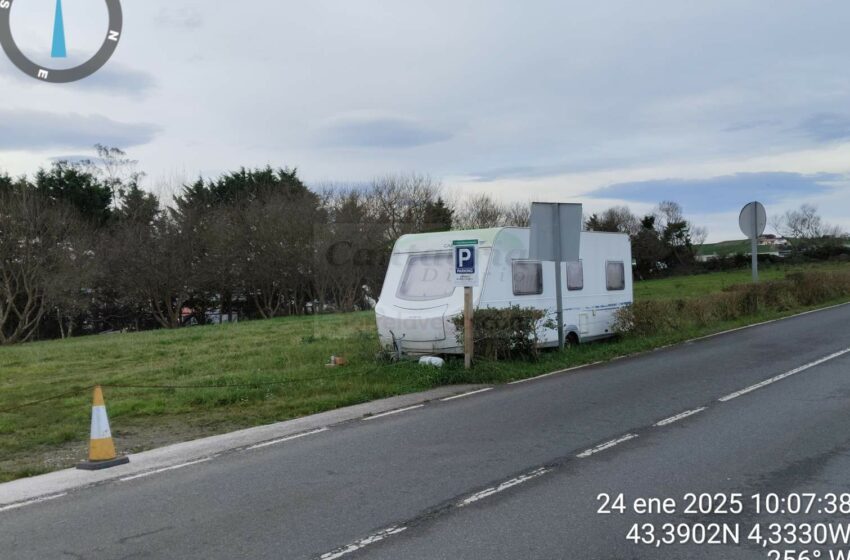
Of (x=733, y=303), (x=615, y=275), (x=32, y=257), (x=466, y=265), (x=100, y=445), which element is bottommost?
(x=100, y=445)

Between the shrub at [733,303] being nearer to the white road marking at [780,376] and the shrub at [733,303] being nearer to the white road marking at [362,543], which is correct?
the white road marking at [780,376]

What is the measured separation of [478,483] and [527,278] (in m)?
8.84

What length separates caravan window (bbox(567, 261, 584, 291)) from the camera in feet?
51.4

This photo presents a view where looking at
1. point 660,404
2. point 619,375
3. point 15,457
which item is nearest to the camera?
point 15,457

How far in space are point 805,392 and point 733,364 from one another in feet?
9.78

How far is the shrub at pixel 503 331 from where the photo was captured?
13188 mm

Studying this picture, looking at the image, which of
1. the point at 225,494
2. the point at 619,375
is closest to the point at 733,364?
the point at 619,375

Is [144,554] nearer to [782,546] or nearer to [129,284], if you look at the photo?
[782,546]

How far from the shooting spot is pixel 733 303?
2219 cm

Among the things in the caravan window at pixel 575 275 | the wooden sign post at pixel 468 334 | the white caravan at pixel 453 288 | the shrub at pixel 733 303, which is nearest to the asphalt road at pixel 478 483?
the wooden sign post at pixel 468 334

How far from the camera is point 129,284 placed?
127 feet

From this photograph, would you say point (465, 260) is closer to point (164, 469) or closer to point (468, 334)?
point (468, 334)

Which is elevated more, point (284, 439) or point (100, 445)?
point (100, 445)

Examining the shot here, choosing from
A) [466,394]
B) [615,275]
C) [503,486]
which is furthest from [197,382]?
[615,275]
